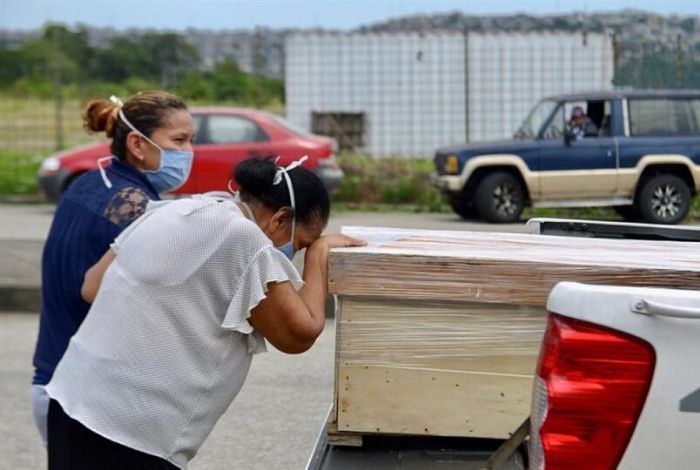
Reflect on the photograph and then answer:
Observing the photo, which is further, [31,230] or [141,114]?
[31,230]

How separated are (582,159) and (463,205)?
179 cm

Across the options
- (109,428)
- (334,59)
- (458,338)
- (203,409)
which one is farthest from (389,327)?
(334,59)

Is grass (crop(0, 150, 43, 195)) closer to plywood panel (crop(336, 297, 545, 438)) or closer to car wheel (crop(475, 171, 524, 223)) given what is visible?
car wheel (crop(475, 171, 524, 223))

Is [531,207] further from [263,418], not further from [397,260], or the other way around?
[397,260]

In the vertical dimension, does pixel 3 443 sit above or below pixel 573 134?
below

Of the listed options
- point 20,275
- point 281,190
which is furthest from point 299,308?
point 20,275

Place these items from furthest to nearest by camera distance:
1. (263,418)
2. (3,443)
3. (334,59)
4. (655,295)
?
(334,59) → (263,418) → (3,443) → (655,295)

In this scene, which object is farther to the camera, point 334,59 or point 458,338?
point 334,59

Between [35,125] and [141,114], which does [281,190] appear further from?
[35,125]

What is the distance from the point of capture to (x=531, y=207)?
57.8 ft

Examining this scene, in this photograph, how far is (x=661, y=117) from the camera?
57.1 ft

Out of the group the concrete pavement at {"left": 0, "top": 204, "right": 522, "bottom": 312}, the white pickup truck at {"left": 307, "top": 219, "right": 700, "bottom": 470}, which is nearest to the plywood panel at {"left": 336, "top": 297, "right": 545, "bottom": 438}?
the white pickup truck at {"left": 307, "top": 219, "right": 700, "bottom": 470}

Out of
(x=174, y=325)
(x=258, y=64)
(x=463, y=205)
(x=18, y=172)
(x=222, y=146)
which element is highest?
(x=258, y=64)

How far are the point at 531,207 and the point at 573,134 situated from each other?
1.21 meters
